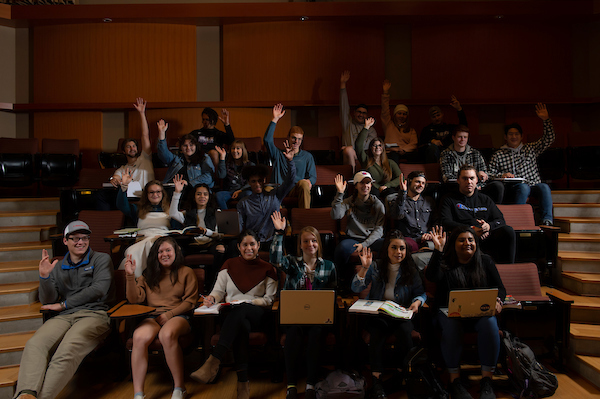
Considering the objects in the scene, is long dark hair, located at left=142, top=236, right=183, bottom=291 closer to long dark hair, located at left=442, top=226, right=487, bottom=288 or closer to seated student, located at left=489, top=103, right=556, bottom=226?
long dark hair, located at left=442, top=226, right=487, bottom=288

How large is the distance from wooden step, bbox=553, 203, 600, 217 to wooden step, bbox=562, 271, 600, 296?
829 millimetres

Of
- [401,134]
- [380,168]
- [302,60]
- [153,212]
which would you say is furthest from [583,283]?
[302,60]

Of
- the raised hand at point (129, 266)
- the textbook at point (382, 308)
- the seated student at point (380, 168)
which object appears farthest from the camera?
the seated student at point (380, 168)

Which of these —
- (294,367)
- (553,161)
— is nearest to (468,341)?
(294,367)

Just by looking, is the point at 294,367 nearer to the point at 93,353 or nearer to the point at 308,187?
the point at 93,353

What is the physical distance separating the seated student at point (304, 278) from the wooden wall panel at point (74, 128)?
4087 millimetres

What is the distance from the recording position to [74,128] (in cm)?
602

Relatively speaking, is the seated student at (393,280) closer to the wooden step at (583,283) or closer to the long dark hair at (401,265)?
the long dark hair at (401,265)

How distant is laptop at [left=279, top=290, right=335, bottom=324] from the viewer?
2449 millimetres

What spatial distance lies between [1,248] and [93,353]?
158 centimetres

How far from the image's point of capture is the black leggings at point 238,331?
8.48 feet

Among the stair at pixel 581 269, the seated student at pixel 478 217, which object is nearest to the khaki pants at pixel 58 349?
the seated student at pixel 478 217

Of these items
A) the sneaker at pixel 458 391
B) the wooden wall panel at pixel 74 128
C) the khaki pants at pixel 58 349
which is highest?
the wooden wall panel at pixel 74 128

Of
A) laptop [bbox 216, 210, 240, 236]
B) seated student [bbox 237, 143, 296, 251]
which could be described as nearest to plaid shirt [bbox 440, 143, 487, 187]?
seated student [bbox 237, 143, 296, 251]
